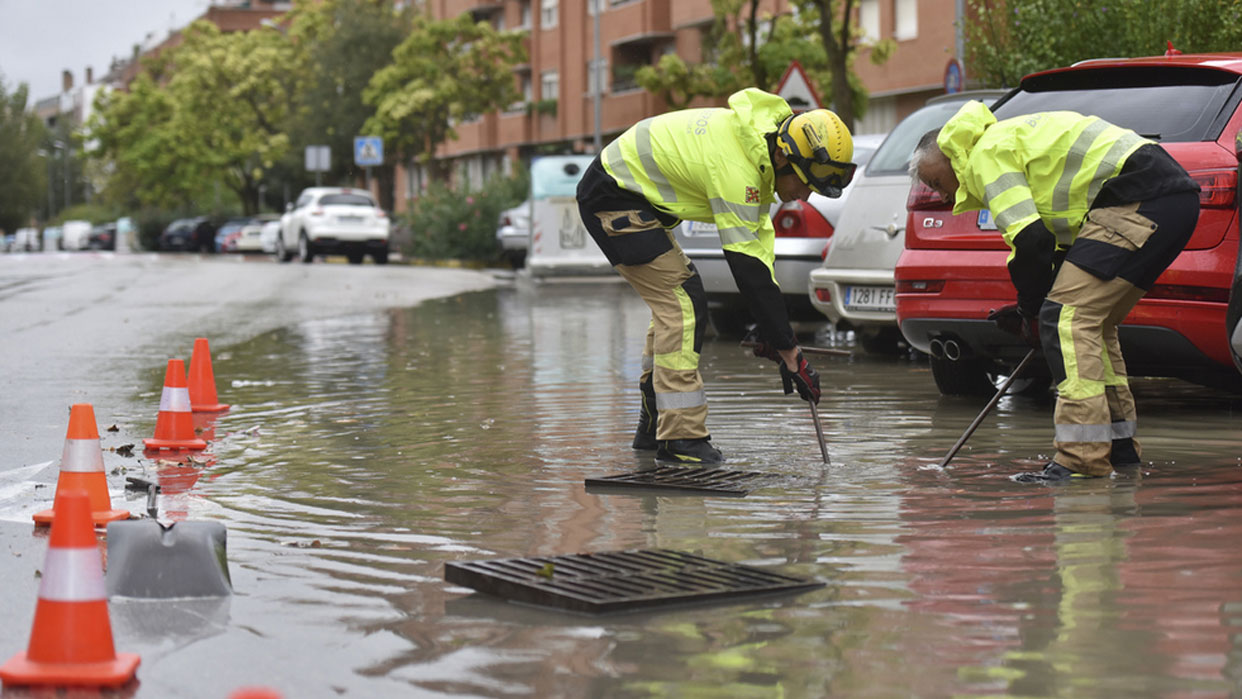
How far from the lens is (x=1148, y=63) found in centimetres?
789

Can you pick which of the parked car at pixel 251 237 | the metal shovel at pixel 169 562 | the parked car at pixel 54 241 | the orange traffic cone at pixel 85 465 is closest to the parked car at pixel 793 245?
the orange traffic cone at pixel 85 465

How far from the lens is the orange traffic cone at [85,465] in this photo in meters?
5.98

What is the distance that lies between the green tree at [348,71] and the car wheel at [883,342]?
45.7m

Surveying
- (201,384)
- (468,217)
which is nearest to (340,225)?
(468,217)

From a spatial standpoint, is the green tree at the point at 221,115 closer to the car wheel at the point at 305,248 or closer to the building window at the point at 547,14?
the building window at the point at 547,14

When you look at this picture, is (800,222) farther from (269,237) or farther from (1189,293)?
(269,237)

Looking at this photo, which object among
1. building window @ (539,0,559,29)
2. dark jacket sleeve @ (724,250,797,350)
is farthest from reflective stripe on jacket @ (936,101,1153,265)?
building window @ (539,0,559,29)

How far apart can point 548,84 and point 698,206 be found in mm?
53249

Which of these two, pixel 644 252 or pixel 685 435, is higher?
pixel 644 252

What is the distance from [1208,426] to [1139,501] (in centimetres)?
233

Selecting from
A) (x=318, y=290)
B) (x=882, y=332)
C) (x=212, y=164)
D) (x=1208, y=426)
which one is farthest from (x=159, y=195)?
(x=1208, y=426)

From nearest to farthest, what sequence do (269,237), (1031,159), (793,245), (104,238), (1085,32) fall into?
(1031,159) < (793,245) < (1085,32) < (269,237) < (104,238)

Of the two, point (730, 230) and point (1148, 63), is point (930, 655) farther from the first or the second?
point (1148, 63)

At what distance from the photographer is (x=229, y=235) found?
61.4 meters
